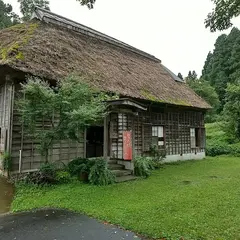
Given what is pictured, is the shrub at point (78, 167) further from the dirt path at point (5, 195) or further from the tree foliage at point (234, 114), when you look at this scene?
the tree foliage at point (234, 114)

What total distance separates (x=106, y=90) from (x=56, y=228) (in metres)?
6.42

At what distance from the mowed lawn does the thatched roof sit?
408cm

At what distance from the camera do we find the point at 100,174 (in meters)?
7.59

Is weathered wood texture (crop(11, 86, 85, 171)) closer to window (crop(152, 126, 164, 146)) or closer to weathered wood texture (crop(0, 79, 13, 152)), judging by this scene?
weathered wood texture (crop(0, 79, 13, 152))

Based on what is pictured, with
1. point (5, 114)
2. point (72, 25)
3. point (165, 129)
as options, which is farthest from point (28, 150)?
point (72, 25)

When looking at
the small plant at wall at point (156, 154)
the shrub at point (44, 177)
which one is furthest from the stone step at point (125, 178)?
the small plant at wall at point (156, 154)

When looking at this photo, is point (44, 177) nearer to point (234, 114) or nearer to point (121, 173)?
point (121, 173)

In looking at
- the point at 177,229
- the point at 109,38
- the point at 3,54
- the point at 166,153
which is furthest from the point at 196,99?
the point at 177,229

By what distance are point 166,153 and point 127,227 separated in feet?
31.3

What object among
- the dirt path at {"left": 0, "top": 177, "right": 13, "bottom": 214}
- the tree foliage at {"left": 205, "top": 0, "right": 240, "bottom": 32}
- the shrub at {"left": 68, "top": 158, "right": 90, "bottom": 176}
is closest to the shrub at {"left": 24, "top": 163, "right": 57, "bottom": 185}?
the dirt path at {"left": 0, "top": 177, "right": 13, "bottom": 214}

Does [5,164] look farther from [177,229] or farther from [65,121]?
[177,229]

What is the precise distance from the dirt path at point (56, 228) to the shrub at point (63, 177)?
242 cm

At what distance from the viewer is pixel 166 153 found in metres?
13.5

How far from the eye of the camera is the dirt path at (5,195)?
5664 millimetres
